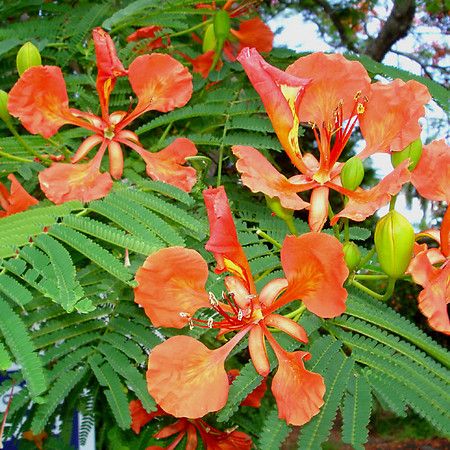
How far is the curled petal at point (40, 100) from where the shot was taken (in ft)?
5.15

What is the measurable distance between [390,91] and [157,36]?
0.90m

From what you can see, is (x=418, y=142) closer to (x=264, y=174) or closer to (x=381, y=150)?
(x=381, y=150)

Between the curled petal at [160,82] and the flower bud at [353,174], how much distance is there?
0.59 metres

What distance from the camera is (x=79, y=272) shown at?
1.57m

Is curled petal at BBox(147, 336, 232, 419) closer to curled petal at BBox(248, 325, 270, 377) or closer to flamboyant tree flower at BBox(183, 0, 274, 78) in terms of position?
curled petal at BBox(248, 325, 270, 377)

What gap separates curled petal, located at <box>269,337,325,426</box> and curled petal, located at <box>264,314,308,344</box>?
29 millimetres

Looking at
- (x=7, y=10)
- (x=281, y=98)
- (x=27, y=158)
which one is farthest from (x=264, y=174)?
(x=7, y=10)

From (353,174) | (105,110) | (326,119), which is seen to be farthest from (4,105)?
(353,174)

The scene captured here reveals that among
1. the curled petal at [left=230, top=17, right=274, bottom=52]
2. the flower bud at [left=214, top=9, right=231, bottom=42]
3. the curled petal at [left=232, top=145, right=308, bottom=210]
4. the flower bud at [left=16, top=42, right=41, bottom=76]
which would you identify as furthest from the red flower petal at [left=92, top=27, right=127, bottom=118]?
the curled petal at [left=230, top=17, right=274, bottom=52]

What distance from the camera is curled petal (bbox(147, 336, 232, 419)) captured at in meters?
1.17

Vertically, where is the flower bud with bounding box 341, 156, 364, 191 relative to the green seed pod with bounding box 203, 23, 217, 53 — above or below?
above

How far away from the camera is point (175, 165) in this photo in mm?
1657

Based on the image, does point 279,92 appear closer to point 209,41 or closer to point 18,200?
point 18,200

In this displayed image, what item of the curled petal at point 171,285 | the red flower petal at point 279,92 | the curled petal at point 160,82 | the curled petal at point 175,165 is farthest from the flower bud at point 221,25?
the curled petal at point 171,285
